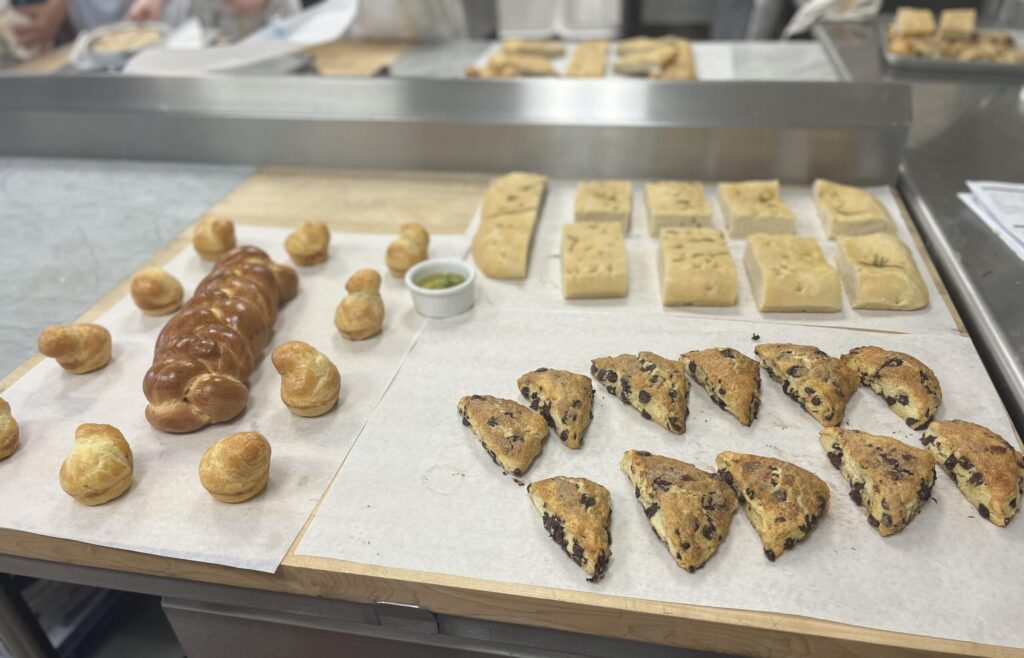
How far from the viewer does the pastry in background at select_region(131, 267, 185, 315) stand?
2.14 meters

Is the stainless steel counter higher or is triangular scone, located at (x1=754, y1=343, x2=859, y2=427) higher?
the stainless steel counter

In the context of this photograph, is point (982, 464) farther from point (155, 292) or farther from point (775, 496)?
point (155, 292)

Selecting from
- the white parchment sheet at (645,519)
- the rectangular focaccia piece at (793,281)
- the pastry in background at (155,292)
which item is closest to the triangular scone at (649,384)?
the white parchment sheet at (645,519)

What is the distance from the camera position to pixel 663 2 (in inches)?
286

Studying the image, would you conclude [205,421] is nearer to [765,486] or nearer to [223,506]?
[223,506]

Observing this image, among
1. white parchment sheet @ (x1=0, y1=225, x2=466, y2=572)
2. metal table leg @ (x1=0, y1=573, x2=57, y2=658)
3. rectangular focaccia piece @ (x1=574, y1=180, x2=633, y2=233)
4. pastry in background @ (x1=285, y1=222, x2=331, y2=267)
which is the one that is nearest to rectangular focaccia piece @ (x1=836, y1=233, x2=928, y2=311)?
rectangular focaccia piece @ (x1=574, y1=180, x2=633, y2=233)

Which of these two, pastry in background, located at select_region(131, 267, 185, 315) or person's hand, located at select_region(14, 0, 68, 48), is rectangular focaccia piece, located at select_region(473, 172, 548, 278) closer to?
pastry in background, located at select_region(131, 267, 185, 315)

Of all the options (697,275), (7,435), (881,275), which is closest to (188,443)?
(7,435)

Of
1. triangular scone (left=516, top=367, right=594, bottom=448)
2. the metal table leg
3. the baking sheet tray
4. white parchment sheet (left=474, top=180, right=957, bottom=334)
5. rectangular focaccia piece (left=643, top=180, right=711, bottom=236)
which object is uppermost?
the baking sheet tray

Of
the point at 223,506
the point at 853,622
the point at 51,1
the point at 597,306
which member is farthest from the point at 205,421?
the point at 51,1

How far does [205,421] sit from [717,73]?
3.19m

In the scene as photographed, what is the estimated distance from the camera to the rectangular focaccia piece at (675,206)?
8.04 feet

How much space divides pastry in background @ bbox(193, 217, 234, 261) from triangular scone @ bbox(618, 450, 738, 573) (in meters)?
1.61

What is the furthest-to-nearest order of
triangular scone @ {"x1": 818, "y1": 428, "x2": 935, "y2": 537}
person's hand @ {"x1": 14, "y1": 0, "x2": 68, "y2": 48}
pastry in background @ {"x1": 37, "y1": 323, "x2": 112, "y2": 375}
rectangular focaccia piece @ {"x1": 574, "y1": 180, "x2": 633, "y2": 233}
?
person's hand @ {"x1": 14, "y1": 0, "x2": 68, "y2": 48} < rectangular focaccia piece @ {"x1": 574, "y1": 180, "x2": 633, "y2": 233} < pastry in background @ {"x1": 37, "y1": 323, "x2": 112, "y2": 375} < triangular scone @ {"x1": 818, "y1": 428, "x2": 935, "y2": 537}
